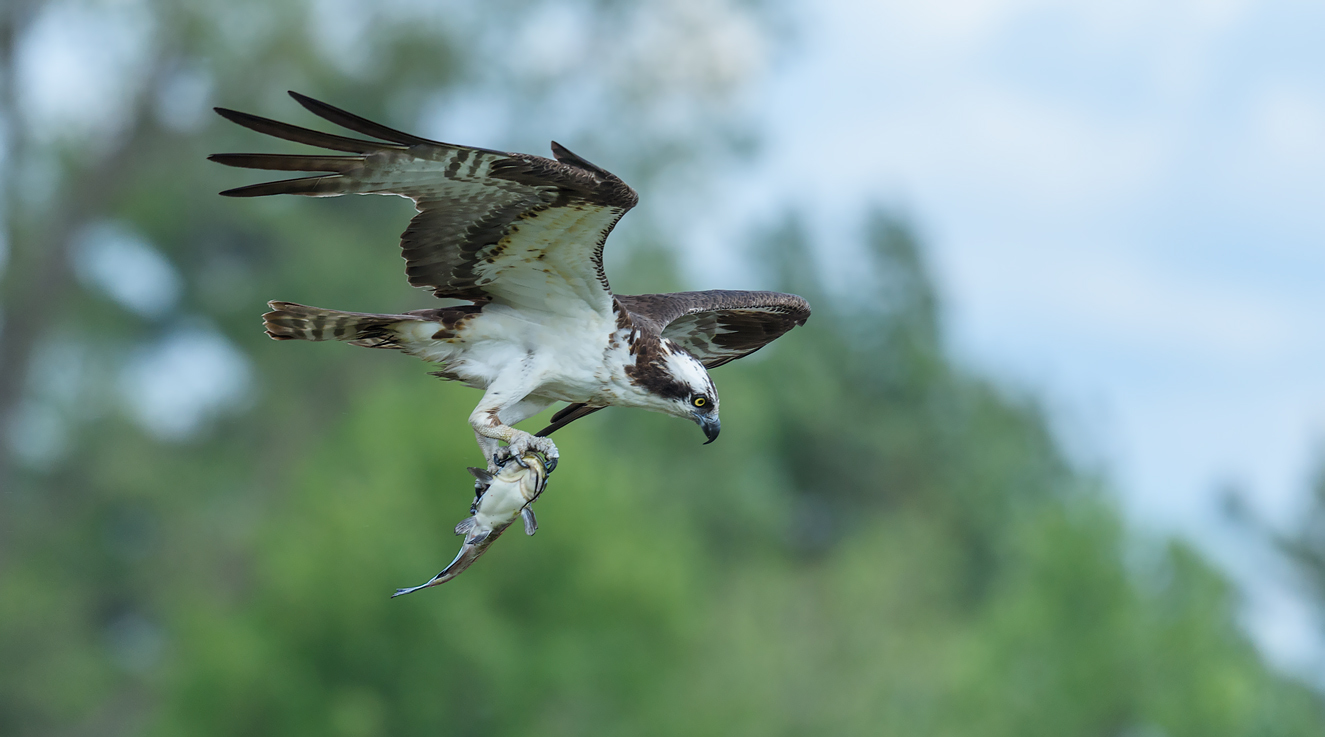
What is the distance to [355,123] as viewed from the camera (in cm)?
550

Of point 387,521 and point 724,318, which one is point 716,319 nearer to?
point 724,318

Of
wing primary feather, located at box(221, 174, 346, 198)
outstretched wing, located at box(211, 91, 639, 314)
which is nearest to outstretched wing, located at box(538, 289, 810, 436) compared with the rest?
outstretched wing, located at box(211, 91, 639, 314)

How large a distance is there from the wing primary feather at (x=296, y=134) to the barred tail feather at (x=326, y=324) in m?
1.04

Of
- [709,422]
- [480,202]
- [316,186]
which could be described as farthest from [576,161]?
[709,422]

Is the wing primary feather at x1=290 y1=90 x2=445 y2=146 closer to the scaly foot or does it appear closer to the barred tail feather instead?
the barred tail feather

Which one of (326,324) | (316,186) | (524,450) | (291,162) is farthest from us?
(326,324)

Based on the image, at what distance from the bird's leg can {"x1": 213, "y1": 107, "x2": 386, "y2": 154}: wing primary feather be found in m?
1.26

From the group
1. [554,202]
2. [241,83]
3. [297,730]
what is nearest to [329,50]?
[241,83]

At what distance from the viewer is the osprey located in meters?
6.08

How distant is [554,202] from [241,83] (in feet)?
79.8

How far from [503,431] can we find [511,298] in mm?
916

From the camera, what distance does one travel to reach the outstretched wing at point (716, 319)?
25.7 ft

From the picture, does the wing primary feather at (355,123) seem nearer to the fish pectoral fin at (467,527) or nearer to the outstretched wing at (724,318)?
the fish pectoral fin at (467,527)

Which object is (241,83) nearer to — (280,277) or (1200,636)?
(280,277)
